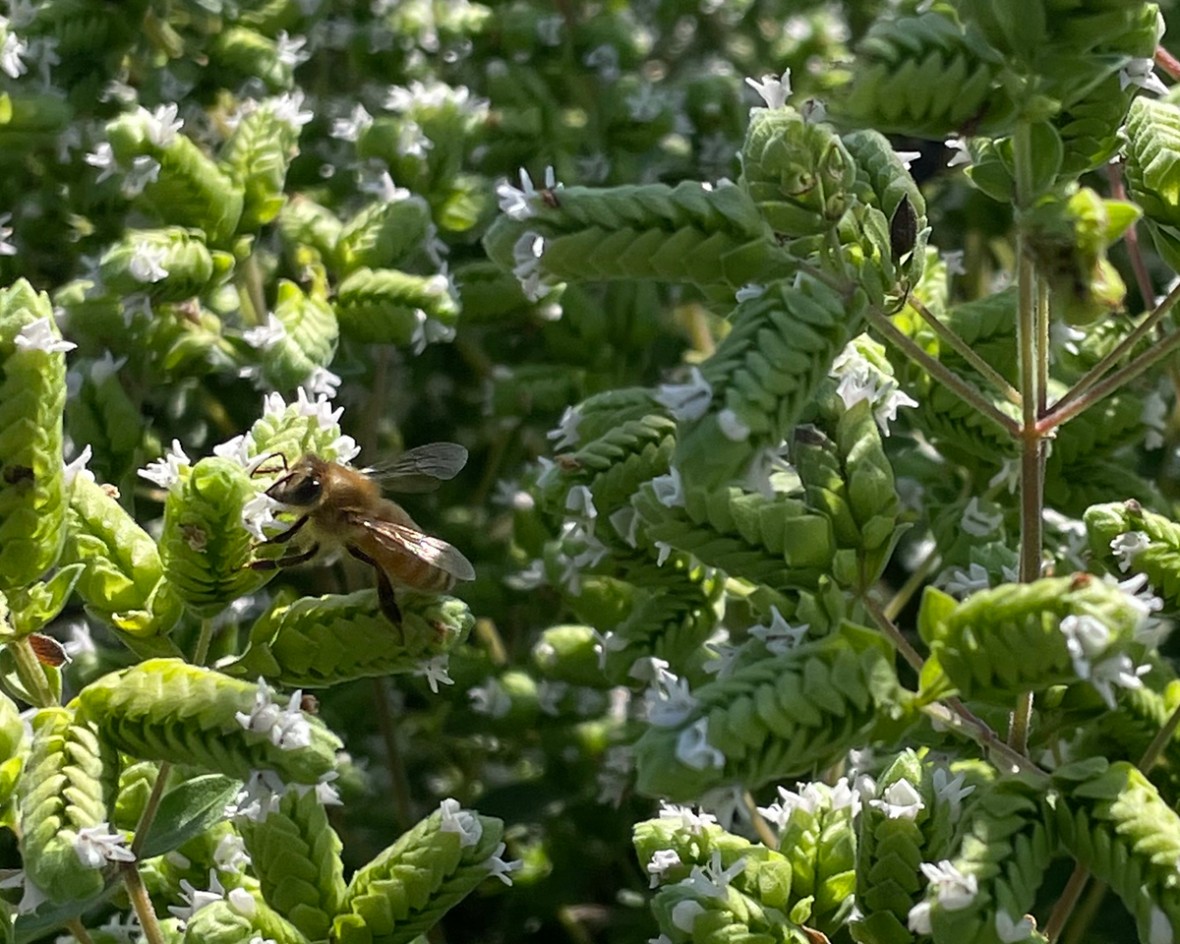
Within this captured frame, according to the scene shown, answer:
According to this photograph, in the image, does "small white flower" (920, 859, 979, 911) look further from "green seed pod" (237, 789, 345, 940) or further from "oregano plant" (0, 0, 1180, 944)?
"green seed pod" (237, 789, 345, 940)

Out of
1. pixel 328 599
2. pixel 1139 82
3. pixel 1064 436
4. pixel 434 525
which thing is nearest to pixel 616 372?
pixel 434 525

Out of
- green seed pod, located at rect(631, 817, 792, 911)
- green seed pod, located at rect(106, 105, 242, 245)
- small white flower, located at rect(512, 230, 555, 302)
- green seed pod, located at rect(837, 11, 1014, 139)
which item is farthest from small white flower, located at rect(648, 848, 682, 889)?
green seed pod, located at rect(106, 105, 242, 245)

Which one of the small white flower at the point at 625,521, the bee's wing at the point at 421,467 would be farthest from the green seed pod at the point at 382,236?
A: the small white flower at the point at 625,521

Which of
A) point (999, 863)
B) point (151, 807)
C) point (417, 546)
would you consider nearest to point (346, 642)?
point (417, 546)

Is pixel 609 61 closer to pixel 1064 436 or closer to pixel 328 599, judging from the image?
pixel 1064 436

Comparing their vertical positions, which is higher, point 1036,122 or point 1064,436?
point 1036,122
